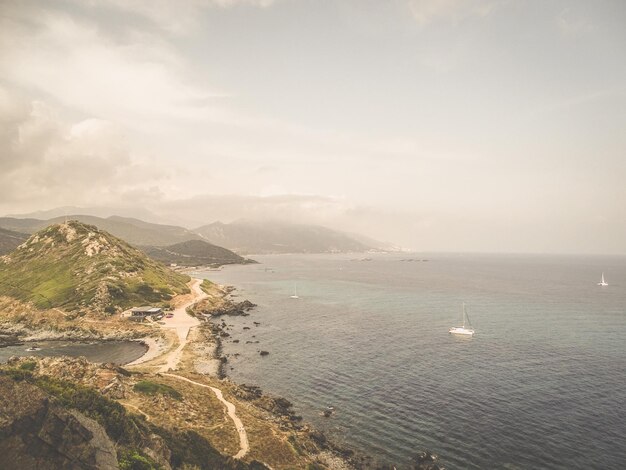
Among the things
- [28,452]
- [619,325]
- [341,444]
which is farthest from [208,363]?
[619,325]

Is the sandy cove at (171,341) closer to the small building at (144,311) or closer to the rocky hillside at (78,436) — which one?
the small building at (144,311)

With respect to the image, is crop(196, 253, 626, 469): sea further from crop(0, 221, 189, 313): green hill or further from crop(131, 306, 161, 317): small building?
Result: crop(0, 221, 189, 313): green hill

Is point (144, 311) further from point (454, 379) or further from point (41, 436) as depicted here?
point (41, 436)

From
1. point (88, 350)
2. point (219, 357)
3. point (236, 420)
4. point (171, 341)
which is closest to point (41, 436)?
point (236, 420)

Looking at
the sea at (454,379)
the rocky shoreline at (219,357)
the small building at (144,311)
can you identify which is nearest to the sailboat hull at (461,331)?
the sea at (454,379)

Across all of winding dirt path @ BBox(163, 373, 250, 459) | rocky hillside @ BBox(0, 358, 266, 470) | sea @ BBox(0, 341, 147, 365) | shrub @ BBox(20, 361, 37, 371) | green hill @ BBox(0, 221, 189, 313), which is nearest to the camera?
rocky hillside @ BBox(0, 358, 266, 470)

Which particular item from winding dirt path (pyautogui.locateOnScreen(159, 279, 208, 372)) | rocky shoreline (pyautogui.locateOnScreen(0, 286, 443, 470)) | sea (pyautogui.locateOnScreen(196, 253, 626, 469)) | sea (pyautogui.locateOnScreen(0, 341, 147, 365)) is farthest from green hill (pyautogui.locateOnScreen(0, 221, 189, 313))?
sea (pyautogui.locateOnScreen(196, 253, 626, 469))
